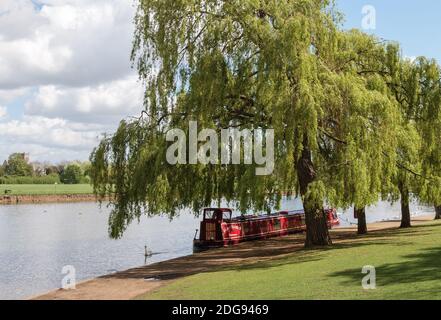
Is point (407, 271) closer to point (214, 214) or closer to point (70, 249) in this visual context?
point (214, 214)

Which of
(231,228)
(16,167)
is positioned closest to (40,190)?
(16,167)

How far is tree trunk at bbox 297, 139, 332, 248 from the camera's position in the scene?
19797mm

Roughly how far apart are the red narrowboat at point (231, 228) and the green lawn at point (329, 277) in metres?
10.0

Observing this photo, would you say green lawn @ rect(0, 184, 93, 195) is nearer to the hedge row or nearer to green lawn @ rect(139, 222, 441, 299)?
the hedge row

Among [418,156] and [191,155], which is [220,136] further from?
[418,156]

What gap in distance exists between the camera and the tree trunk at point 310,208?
19.8 m

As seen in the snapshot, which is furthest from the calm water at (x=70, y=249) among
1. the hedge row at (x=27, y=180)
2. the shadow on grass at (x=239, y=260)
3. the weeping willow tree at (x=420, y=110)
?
the hedge row at (x=27, y=180)

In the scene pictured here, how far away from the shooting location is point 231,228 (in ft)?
99.8

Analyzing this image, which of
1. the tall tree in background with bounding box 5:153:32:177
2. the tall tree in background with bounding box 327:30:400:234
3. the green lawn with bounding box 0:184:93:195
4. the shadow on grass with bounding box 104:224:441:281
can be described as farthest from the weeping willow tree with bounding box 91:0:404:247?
the tall tree in background with bounding box 5:153:32:177

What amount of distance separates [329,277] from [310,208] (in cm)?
581
